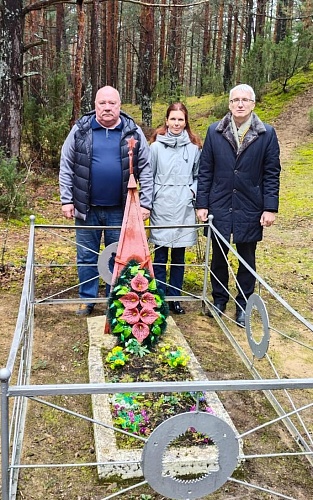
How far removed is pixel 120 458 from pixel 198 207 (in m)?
2.14

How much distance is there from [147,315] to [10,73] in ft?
16.0

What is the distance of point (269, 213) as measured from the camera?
3854mm

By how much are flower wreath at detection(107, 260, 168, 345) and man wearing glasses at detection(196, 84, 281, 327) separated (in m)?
0.66

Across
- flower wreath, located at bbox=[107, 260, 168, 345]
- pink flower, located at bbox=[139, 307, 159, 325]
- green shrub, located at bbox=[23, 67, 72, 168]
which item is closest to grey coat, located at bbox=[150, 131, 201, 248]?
flower wreath, located at bbox=[107, 260, 168, 345]

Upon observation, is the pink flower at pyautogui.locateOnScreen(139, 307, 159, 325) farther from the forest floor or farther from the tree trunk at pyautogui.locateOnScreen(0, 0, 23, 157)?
the tree trunk at pyautogui.locateOnScreen(0, 0, 23, 157)

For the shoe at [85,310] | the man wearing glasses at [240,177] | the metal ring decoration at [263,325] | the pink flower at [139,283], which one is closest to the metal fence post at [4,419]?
the metal ring decoration at [263,325]

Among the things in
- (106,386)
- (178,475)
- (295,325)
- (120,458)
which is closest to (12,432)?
(120,458)

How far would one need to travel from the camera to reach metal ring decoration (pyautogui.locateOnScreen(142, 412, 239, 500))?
186cm

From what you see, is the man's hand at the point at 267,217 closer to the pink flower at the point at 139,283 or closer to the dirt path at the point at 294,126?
the pink flower at the point at 139,283

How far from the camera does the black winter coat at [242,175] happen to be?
3.78m

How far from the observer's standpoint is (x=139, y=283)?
3.39 m

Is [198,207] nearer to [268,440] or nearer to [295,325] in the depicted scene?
[295,325]

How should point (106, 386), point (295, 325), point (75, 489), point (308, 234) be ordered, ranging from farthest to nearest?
point (308, 234) → point (295, 325) → point (75, 489) → point (106, 386)

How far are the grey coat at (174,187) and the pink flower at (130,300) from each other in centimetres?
80
